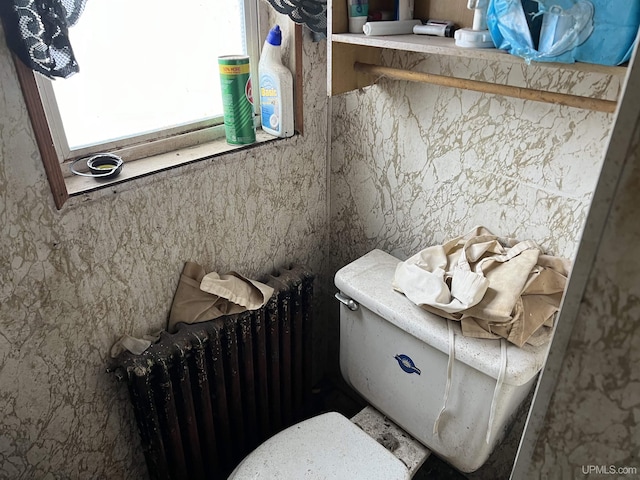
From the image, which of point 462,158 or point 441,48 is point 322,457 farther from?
point 441,48

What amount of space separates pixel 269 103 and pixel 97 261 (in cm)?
52

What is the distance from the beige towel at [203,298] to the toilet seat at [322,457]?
0.31m

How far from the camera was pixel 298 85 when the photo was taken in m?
1.10

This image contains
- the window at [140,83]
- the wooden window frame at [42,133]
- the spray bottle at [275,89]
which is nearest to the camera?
the wooden window frame at [42,133]

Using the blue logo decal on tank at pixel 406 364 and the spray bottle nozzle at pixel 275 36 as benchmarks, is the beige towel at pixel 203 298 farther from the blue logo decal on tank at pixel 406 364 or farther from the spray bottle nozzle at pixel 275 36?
the spray bottle nozzle at pixel 275 36

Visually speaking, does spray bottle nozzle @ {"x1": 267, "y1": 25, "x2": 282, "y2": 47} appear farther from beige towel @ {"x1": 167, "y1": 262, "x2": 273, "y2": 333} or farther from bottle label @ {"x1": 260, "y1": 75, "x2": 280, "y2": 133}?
beige towel @ {"x1": 167, "y1": 262, "x2": 273, "y2": 333}

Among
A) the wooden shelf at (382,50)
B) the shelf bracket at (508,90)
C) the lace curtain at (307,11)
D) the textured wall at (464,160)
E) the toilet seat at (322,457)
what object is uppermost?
the lace curtain at (307,11)

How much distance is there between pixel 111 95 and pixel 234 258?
0.45m

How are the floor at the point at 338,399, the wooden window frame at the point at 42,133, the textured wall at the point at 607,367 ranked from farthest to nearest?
the floor at the point at 338,399, the wooden window frame at the point at 42,133, the textured wall at the point at 607,367

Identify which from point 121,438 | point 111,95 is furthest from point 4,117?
point 121,438

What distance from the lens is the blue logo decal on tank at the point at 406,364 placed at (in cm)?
101

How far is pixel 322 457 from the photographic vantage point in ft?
3.31

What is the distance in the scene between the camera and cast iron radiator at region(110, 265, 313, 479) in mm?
975

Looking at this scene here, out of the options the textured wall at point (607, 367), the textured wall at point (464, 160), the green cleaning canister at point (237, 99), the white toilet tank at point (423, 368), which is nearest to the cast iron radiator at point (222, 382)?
the white toilet tank at point (423, 368)
